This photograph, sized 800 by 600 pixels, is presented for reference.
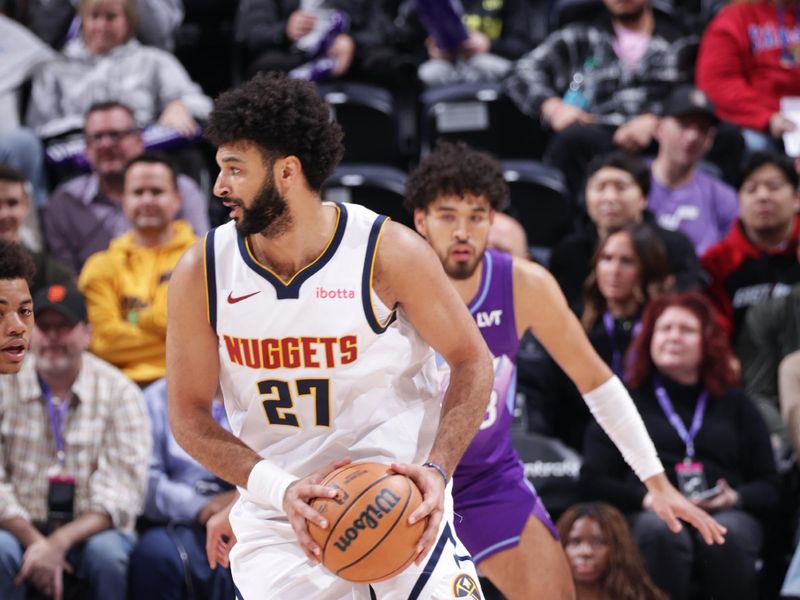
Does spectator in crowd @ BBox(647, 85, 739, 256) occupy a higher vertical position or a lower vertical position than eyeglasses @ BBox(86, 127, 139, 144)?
lower

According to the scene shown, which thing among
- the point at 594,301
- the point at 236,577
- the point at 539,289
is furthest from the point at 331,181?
the point at 236,577

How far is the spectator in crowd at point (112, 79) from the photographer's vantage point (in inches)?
299

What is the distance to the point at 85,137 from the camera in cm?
716

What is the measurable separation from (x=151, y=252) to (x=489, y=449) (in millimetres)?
2731

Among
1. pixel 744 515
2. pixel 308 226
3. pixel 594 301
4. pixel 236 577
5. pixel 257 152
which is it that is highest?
pixel 257 152

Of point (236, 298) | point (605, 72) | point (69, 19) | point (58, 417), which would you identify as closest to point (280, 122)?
point (236, 298)

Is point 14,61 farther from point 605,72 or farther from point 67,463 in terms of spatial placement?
point 605,72

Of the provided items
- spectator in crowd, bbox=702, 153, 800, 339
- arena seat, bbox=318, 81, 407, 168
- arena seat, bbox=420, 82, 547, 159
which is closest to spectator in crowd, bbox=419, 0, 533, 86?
arena seat, bbox=420, 82, 547, 159

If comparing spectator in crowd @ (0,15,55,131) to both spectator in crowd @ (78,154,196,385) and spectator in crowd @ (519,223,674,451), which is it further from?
spectator in crowd @ (519,223,674,451)

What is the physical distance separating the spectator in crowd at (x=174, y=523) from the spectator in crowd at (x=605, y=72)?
10.4 ft

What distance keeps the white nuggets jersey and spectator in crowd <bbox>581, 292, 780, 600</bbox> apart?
222 centimetres

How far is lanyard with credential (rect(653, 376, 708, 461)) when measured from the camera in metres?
5.48

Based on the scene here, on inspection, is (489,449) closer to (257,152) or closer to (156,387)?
(257,152)

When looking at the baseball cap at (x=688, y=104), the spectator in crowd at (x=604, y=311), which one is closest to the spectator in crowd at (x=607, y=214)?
the spectator in crowd at (x=604, y=311)
